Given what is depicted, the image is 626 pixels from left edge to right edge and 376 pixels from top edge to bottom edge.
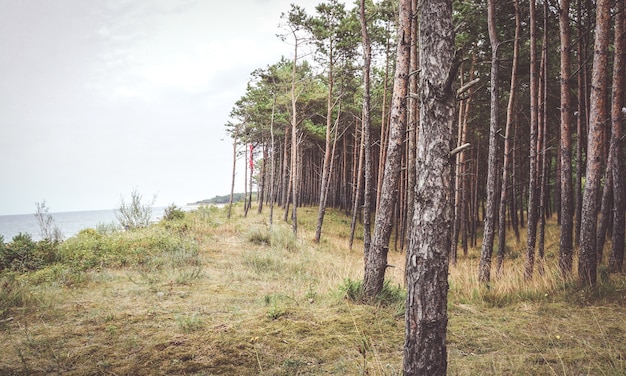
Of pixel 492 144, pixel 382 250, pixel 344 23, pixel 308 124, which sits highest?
pixel 344 23

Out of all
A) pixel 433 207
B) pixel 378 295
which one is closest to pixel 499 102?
pixel 378 295

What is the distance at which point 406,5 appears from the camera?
19.2 feet

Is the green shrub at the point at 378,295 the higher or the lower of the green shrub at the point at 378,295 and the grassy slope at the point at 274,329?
the higher

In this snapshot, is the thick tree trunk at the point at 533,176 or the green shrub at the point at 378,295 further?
the thick tree trunk at the point at 533,176

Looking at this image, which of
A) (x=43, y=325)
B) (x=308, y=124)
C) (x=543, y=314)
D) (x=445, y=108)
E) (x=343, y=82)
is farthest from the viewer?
(x=308, y=124)

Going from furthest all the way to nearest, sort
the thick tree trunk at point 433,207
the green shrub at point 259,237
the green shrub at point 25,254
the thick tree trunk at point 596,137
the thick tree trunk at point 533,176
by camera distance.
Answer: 1. the green shrub at point 259,237
2. the thick tree trunk at point 533,176
3. the green shrub at point 25,254
4. the thick tree trunk at point 596,137
5. the thick tree trunk at point 433,207

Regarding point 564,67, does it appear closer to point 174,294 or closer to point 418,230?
point 418,230

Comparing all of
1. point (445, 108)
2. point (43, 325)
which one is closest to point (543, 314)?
point (445, 108)

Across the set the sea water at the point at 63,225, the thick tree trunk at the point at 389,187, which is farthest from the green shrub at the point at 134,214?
the thick tree trunk at the point at 389,187

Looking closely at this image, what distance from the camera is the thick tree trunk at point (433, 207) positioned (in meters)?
2.34

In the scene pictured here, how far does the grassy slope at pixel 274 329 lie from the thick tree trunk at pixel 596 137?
772 mm

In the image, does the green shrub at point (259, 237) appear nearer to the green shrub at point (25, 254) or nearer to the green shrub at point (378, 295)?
the green shrub at point (25, 254)

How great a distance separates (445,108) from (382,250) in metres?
3.47

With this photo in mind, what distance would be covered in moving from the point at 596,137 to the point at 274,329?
6.94 m
